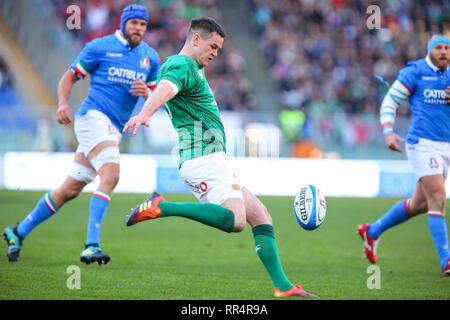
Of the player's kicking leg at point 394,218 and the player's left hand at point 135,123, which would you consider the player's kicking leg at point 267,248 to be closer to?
the player's left hand at point 135,123

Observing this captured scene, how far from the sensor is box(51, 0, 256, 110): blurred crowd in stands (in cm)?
2256

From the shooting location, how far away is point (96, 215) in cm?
695

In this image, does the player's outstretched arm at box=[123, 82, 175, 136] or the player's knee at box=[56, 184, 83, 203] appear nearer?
the player's outstretched arm at box=[123, 82, 175, 136]

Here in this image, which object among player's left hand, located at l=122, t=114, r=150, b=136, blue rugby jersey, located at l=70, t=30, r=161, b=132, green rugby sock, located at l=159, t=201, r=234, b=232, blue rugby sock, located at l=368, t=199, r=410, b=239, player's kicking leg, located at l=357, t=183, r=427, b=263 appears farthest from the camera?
blue rugby sock, located at l=368, t=199, r=410, b=239

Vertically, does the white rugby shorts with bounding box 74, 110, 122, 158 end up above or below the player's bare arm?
below

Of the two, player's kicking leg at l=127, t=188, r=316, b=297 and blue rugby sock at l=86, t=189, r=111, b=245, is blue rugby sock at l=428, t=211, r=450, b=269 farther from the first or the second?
blue rugby sock at l=86, t=189, r=111, b=245

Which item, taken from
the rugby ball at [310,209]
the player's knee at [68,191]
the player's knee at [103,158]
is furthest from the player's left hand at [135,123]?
the player's knee at [68,191]

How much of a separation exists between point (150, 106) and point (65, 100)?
2.77 metres

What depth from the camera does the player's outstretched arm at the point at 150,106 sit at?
4.57 m

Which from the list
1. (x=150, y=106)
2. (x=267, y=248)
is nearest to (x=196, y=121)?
(x=150, y=106)

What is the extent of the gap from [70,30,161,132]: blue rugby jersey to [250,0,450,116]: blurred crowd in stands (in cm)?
1563

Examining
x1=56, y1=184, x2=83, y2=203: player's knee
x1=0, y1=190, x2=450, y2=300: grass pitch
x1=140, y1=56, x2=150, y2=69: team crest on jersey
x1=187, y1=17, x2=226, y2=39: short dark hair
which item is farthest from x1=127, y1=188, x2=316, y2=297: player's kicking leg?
x1=140, y1=56, x2=150, y2=69: team crest on jersey

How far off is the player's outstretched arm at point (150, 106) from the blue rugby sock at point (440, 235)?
383 centimetres
